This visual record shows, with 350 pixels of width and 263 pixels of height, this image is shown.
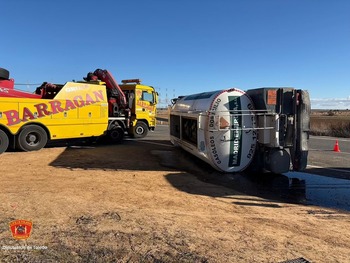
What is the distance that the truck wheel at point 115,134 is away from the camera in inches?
616

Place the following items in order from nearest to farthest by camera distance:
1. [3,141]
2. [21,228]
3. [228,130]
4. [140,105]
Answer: [21,228] → [228,130] → [3,141] → [140,105]

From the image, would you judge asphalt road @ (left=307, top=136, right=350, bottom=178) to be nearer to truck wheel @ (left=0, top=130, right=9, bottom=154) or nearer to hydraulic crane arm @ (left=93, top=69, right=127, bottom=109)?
hydraulic crane arm @ (left=93, top=69, right=127, bottom=109)

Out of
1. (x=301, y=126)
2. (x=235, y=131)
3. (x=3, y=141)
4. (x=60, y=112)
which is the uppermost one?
(x=60, y=112)

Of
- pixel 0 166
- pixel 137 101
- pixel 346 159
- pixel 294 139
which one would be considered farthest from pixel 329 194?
pixel 137 101

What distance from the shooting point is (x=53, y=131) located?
13.0 metres

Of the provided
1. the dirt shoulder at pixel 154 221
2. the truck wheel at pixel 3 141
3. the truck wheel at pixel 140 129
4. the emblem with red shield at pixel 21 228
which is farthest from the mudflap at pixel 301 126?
the truck wheel at pixel 140 129

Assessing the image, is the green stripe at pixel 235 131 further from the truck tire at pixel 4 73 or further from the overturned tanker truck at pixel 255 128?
the truck tire at pixel 4 73

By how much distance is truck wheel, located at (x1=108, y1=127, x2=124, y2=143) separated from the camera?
15.6 m

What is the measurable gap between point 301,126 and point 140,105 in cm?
1089

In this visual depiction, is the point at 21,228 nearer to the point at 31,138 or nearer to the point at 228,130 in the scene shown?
the point at 228,130

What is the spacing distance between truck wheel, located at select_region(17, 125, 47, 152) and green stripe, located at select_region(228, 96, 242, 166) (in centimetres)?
773

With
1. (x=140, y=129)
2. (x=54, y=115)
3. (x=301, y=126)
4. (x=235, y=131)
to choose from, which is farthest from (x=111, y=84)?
(x=301, y=126)

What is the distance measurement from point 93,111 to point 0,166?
5.37 meters

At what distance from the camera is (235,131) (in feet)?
28.6
